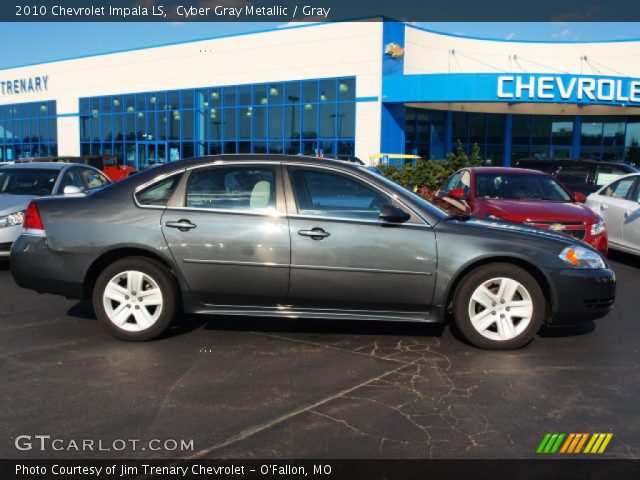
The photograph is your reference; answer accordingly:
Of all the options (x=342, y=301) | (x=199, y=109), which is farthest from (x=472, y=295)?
(x=199, y=109)

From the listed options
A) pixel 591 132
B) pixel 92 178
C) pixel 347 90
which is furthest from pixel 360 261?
pixel 591 132

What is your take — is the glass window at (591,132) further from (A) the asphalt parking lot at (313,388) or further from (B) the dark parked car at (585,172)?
(A) the asphalt parking lot at (313,388)

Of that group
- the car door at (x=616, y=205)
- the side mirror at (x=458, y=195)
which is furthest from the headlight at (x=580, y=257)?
the car door at (x=616, y=205)

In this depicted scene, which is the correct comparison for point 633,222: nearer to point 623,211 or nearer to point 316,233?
point 623,211

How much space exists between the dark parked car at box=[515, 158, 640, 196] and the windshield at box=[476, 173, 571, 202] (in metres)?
5.52

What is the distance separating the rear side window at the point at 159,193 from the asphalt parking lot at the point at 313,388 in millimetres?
1200

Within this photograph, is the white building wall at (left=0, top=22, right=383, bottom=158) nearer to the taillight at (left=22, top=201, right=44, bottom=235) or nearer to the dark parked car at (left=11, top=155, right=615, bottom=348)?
the dark parked car at (left=11, top=155, right=615, bottom=348)

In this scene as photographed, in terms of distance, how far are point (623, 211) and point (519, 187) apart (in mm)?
A: 1706

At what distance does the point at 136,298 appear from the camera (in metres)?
5.13

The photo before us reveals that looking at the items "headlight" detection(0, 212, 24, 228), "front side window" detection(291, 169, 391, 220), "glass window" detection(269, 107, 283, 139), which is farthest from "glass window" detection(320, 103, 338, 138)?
"front side window" detection(291, 169, 391, 220)

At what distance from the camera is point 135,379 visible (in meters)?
4.30

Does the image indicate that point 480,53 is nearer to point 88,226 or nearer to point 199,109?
point 199,109

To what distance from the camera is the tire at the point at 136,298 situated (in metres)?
5.10

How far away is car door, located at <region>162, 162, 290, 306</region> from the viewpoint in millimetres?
4961
